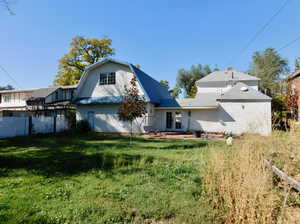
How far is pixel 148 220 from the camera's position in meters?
2.43

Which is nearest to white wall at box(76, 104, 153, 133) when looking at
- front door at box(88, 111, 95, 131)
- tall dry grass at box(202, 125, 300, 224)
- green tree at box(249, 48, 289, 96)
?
front door at box(88, 111, 95, 131)

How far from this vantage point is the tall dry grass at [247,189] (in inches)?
79.4

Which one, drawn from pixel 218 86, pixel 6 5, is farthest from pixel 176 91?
pixel 6 5

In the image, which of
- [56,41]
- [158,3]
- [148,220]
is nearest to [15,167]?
[148,220]

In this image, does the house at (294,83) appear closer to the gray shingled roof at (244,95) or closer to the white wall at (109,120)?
the gray shingled roof at (244,95)

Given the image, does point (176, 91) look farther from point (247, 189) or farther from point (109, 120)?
point (247, 189)

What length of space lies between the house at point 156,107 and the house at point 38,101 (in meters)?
4.42

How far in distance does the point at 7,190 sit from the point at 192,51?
21.9 m

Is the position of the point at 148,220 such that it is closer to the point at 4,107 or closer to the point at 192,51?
the point at 192,51

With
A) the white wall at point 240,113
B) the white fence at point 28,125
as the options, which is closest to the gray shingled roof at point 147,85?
the white wall at point 240,113

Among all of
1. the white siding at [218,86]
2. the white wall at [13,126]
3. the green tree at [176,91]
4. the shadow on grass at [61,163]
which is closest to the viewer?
the shadow on grass at [61,163]

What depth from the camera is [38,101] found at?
63.3 ft

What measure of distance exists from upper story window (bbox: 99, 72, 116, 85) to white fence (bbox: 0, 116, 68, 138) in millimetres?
5612

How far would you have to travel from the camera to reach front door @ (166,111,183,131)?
51.2ft
